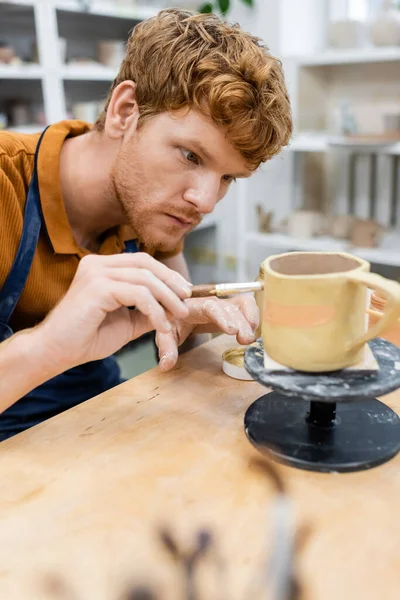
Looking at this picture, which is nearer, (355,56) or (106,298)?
(106,298)

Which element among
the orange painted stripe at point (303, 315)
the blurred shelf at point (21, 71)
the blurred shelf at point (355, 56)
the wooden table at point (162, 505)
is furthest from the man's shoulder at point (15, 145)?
the blurred shelf at point (355, 56)

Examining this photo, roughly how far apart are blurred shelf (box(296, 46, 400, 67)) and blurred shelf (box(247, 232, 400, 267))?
815 millimetres

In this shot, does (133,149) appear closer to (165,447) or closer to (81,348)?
(81,348)

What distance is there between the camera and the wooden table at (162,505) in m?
0.51

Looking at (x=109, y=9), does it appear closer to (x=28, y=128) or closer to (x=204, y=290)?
(x=28, y=128)

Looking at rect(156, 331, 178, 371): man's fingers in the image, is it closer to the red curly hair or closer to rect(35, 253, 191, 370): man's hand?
rect(35, 253, 191, 370): man's hand

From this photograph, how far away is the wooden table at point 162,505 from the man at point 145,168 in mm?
132

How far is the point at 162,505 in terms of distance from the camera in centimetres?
60

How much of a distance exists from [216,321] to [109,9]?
7.33 ft

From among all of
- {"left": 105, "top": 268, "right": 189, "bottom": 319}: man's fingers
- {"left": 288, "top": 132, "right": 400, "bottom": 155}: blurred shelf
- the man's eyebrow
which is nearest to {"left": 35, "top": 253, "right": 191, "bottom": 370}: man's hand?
{"left": 105, "top": 268, "right": 189, "bottom": 319}: man's fingers

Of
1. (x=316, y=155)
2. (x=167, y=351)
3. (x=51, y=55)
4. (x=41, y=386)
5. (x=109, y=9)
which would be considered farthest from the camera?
(x=316, y=155)

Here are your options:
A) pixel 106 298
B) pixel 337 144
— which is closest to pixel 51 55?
pixel 337 144

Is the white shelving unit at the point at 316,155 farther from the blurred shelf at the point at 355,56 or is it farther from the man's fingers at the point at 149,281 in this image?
the man's fingers at the point at 149,281

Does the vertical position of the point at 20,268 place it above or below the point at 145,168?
below
